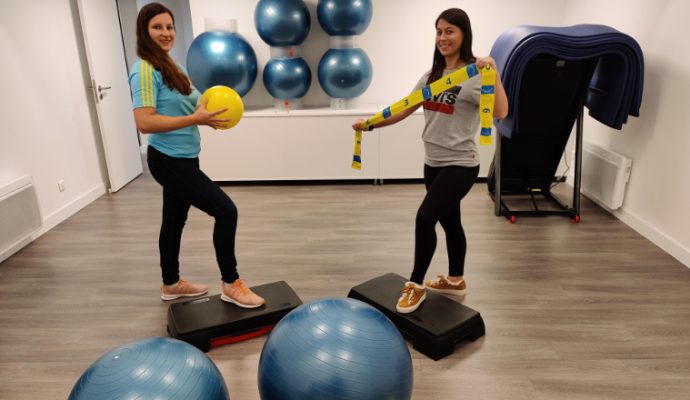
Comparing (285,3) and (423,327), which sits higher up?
(285,3)

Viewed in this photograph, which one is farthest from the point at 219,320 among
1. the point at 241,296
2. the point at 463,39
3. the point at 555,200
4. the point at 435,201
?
the point at 555,200

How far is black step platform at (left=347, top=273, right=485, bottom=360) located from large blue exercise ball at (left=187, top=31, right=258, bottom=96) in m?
2.59

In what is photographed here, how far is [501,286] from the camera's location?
2814 millimetres

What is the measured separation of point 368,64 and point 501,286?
2.50m

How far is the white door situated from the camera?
4.43m

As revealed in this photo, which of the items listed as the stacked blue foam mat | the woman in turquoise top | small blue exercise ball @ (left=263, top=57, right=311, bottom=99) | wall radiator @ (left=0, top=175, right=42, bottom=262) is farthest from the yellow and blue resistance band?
wall radiator @ (left=0, top=175, right=42, bottom=262)

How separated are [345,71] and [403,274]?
7.03 feet

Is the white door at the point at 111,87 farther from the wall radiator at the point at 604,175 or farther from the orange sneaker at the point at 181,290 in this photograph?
the wall radiator at the point at 604,175

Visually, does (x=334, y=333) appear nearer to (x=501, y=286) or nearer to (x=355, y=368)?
(x=355, y=368)

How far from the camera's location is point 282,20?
428cm

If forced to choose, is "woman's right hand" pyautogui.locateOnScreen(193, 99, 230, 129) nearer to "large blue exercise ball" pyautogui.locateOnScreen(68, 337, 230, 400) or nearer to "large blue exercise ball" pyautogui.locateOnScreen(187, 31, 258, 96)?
"large blue exercise ball" pyautogui.locateOnScreen(68, 337, 230, 400)

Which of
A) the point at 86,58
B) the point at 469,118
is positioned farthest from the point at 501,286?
the point at 86,58

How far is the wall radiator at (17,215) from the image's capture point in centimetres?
322

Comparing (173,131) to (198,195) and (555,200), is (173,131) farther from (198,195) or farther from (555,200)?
(555,200)
